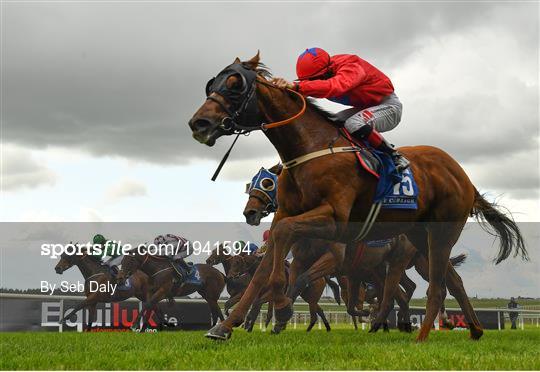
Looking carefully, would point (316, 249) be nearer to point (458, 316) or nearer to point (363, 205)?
point (363, 205)

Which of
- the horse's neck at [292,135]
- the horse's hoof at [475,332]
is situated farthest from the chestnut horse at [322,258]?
Result: the horse's neck at [292,135]

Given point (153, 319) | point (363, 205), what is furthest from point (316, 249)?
point (153, 319)

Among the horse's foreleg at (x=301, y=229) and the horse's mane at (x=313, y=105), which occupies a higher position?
the horse's mane at (x=313, y=105)

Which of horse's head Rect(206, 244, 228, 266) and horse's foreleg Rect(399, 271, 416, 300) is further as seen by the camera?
horse's head Rect(206, 244, 228, 266)

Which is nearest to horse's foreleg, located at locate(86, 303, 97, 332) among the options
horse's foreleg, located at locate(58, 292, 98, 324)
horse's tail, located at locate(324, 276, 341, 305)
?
horse's foreleg, located at locate(58, 292, 98, 324)

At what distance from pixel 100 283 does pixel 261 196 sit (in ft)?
22.6

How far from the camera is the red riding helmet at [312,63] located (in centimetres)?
616

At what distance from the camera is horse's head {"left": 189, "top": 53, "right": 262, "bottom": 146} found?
5.61 meters

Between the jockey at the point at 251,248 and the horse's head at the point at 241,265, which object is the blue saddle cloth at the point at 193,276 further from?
the jockey at the point at 251,248

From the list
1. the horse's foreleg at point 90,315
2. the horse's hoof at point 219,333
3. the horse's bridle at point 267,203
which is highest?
the horse's bridle at point 267,203

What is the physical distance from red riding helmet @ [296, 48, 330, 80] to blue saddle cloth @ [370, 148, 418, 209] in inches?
37.0

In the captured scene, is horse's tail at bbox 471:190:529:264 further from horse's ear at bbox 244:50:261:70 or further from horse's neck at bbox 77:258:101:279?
horse's neck at bbox 77:258:101:279

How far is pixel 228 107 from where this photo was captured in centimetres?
572

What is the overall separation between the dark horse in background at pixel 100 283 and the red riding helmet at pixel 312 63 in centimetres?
986
